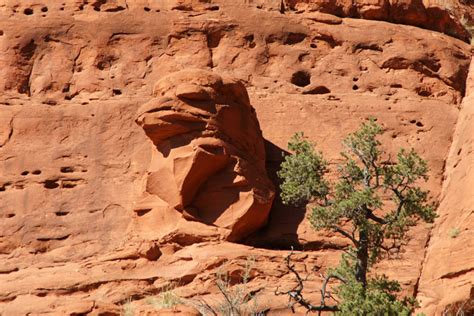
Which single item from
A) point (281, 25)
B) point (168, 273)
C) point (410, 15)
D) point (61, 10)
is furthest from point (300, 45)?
point (168, 273)

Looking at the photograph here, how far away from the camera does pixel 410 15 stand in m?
28.8

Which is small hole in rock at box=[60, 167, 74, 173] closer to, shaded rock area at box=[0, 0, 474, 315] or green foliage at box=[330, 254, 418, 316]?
shaded rock area at box=[0, 0, 474, 315]

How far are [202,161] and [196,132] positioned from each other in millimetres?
585

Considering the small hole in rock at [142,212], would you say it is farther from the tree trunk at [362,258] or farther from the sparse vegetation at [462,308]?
the sparse vegetation at [462,308]

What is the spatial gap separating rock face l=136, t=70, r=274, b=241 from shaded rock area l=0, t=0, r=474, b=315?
3 cm

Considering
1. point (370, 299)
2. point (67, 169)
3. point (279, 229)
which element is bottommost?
point (279, 229)

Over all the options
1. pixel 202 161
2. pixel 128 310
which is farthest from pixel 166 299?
pixel 202 161

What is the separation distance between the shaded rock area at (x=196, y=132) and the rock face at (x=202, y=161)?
29mm

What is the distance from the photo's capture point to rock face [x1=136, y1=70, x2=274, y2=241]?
23.3m

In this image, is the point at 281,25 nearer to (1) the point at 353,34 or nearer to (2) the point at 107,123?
(1) the point at 353,34

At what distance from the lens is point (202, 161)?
76.5ft

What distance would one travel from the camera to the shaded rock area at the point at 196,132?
878 inches

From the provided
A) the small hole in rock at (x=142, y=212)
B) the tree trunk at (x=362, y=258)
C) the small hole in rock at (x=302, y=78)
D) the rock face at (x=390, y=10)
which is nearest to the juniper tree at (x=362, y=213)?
the tree trunk at (x=362, y=258)

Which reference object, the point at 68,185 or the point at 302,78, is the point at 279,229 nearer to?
the point at 68,185
